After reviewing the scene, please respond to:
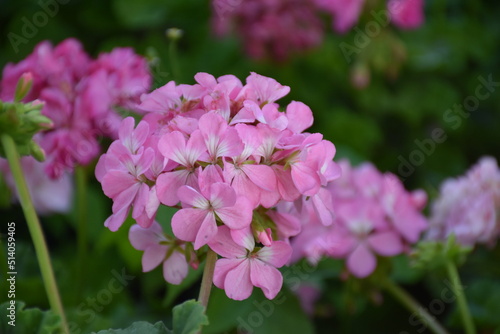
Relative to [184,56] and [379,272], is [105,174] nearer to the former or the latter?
[379,272]

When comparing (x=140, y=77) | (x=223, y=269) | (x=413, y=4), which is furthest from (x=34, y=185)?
(x=413, y=4)

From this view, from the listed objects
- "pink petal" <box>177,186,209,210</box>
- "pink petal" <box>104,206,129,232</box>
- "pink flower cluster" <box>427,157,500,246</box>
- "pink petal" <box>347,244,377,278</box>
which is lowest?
"pink petal" <box>347,244,377,278</box>
